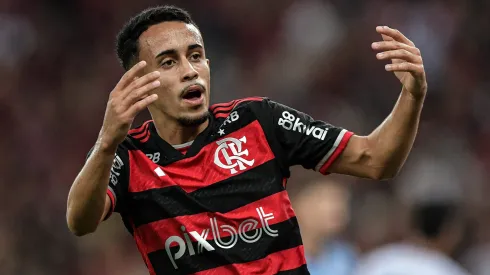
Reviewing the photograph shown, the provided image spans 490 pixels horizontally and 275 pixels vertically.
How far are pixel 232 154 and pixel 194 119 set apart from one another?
8.4 inches

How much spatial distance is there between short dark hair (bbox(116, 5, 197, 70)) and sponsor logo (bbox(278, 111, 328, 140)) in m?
0.61

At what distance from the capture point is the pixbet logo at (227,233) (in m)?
3.58

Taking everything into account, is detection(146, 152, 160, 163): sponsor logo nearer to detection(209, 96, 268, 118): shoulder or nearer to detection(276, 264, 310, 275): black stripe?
detection(209, 96, 268, 118): shoulder

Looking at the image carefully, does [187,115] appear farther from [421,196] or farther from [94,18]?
[94,18]

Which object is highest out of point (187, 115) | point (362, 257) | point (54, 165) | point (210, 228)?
point (54, 165)

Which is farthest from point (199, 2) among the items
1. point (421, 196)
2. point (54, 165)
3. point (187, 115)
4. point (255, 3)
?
point (187, 115)

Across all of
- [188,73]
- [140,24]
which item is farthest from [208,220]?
[140,24]

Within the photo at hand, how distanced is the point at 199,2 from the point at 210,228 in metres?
6.14

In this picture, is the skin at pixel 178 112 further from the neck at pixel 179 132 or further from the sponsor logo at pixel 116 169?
the sponsor logo at pixel 116 169

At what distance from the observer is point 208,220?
3600 millimetres

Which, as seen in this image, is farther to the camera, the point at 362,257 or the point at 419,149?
the point at 419,149

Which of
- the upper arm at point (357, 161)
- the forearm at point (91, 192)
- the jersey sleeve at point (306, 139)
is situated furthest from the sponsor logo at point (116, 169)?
the upper arm at point (357, 161)

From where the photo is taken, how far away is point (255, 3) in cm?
965

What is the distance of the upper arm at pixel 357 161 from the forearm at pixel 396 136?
19 millimetres
